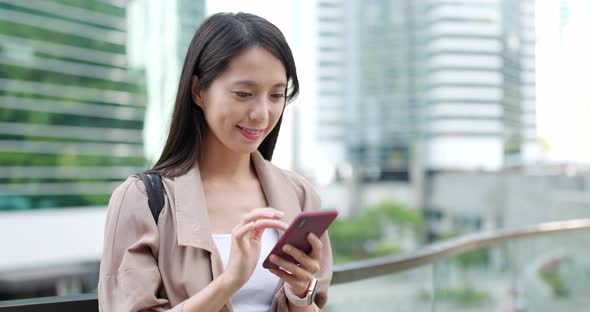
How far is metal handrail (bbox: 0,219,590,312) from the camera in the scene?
1.58 meters

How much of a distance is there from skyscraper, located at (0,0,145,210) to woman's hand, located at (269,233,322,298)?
23.2 meters

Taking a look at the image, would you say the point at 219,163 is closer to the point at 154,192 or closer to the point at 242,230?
the point at 154,192

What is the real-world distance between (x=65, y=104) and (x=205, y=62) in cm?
2536

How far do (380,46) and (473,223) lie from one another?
21.1m

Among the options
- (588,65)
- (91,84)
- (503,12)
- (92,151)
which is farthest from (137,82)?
(503,12)

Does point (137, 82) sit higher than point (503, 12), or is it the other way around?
point (503, 12)

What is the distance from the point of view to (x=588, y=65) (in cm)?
3950

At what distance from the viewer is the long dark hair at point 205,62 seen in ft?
4.19

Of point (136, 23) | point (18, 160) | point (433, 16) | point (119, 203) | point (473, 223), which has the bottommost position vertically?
point (473, 223)

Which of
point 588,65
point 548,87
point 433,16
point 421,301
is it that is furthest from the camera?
point 433,16

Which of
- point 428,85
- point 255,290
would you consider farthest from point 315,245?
point 428,85

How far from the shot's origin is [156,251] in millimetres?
1217

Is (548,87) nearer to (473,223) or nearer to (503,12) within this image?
(503,12)

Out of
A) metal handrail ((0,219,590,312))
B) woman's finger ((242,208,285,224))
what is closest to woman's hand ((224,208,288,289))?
woman's finger ((242,208,285,224))
